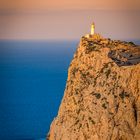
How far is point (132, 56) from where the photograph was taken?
13.6 meters

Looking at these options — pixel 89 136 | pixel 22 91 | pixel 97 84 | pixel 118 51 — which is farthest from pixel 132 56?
pixel 22 91

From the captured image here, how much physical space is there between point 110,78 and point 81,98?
108 cm

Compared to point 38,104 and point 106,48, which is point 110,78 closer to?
point 106,48

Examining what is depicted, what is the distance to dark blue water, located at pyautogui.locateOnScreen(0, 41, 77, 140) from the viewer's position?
79.1 ft

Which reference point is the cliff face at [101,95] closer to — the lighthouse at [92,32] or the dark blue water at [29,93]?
the lighthouse at [92,32]

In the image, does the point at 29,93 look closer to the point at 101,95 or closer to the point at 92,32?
the point at 92,32

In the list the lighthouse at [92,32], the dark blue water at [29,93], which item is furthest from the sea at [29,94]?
the lighthouse at [92,32]

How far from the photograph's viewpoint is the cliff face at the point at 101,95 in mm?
12250

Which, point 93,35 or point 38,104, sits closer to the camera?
point 93,35

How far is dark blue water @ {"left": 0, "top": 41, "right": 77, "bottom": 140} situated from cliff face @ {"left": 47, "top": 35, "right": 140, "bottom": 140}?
7.70 m

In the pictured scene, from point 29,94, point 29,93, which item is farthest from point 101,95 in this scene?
point 29,93

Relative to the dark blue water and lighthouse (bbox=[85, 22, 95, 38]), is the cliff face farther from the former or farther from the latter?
the dark blue water

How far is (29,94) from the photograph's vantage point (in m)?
33.0

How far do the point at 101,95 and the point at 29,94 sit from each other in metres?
20.4
